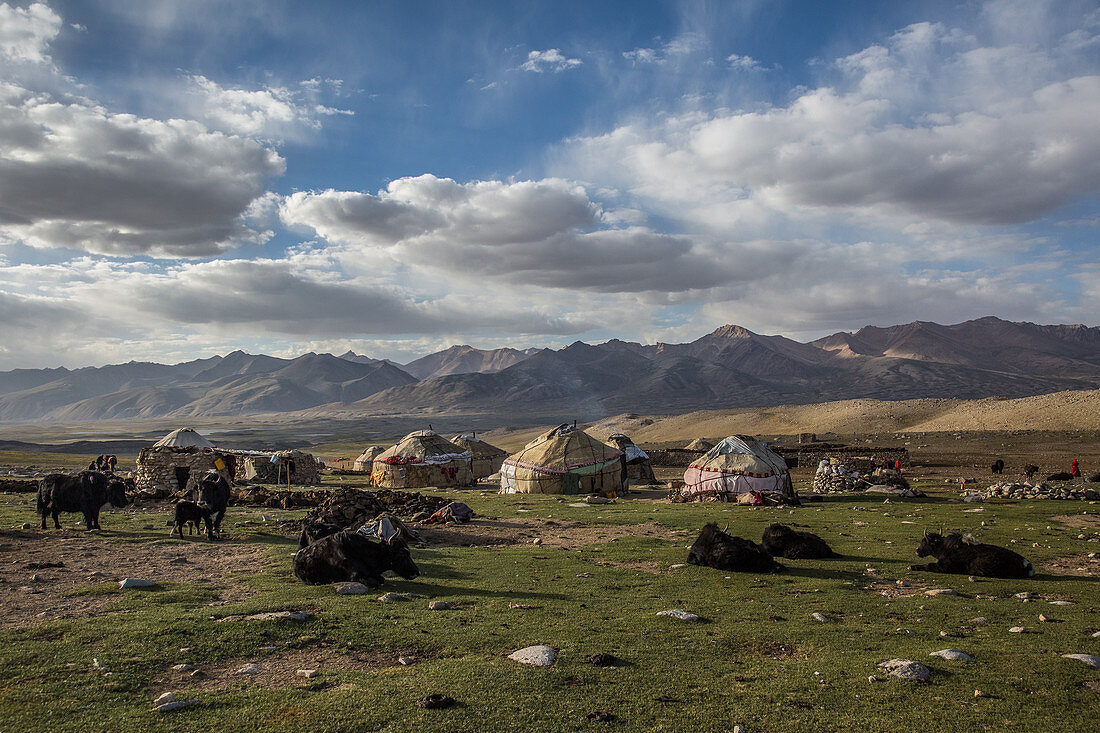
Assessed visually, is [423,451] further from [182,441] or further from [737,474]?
[737,474]

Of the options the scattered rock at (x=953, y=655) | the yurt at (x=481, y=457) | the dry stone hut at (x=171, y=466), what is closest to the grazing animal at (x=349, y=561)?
the scattered rock at (x=953, y=655)

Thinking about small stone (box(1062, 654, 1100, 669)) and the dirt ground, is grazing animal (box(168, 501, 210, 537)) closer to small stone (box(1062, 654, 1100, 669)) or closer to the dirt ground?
the dirt ground

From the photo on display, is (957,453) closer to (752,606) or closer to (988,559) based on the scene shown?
(988,559)

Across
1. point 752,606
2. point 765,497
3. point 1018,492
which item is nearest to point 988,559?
point 752,606

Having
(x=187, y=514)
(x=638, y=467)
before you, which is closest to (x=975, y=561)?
(x=187, y=514)

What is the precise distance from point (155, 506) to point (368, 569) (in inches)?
851

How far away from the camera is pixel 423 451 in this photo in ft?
136

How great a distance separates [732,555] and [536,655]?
670 cm

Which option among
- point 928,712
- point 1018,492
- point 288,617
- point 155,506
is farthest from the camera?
point 155,506

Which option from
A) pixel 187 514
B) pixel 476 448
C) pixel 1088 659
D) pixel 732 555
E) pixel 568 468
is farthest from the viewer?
pixel 476 448

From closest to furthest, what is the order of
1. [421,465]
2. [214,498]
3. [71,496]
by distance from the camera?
[214,498] < [71,496] < [421,465]

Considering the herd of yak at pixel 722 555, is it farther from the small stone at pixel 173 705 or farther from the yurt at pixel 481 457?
the yurt at pixel 481 457

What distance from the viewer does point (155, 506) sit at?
91.7ft

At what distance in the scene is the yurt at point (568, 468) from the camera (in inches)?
1292
